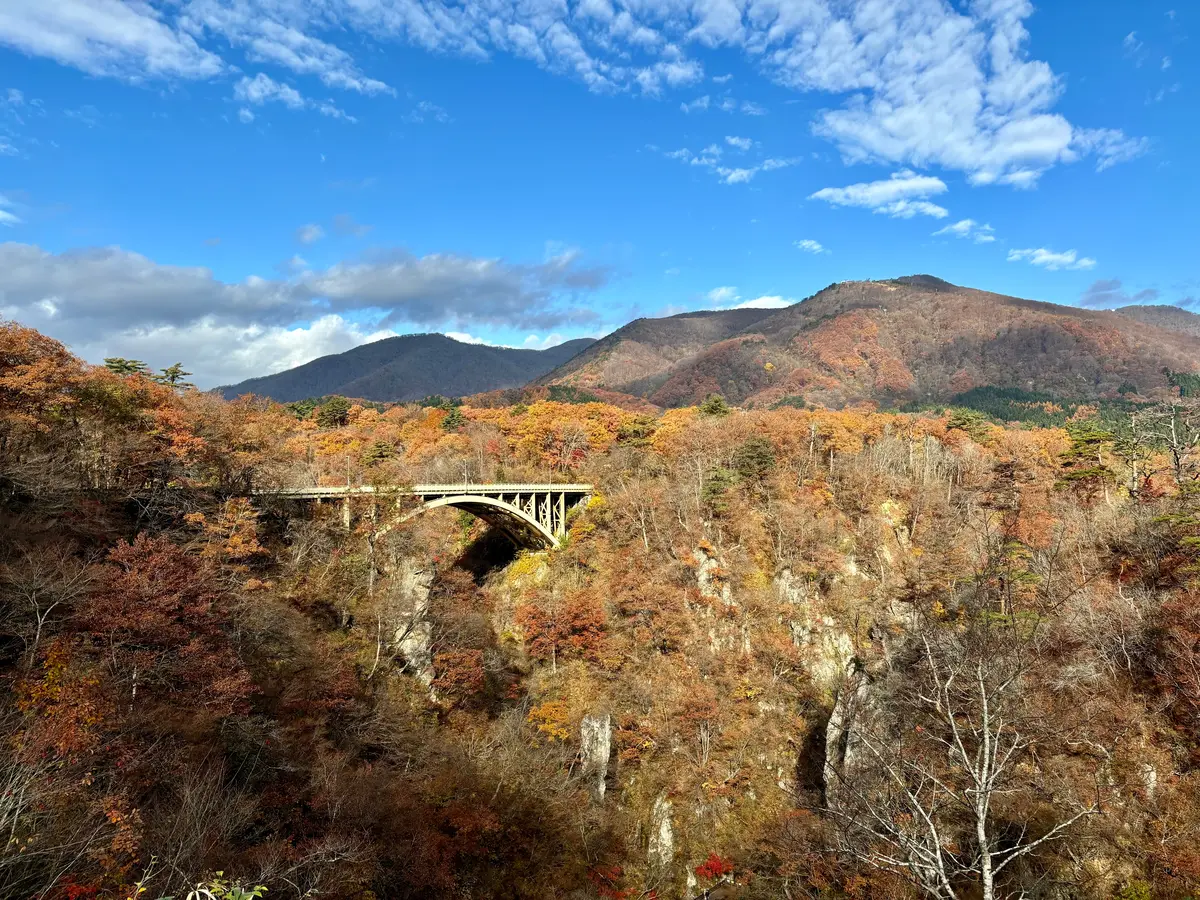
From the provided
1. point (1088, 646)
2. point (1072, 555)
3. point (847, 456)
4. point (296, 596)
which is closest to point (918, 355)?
point (847, 456)

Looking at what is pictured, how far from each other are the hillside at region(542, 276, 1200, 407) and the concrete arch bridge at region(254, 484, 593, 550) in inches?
3430

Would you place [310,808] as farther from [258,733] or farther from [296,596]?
[296,596]

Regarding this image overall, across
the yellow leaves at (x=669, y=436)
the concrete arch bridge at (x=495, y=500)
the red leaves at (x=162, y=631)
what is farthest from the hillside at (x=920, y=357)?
the red leaves at (x=162, y=631)

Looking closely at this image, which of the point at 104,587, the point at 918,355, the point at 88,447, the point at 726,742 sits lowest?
the point at 726,742

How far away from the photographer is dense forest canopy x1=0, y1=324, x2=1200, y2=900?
1324cm

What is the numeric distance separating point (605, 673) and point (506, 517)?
1294cm

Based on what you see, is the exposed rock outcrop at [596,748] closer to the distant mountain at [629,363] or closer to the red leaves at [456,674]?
the red leaves at [456,674]

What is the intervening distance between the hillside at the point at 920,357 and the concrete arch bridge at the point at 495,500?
87109mm

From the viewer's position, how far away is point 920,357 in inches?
5719

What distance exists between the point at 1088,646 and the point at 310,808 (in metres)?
26.1

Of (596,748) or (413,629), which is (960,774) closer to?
(596,748)

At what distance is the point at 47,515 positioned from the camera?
712 inches

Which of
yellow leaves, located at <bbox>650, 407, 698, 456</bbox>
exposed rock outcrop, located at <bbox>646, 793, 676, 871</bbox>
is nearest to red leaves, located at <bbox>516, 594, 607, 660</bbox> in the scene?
exposed rock outcrop, located at <bbox>646, 793, 676, 871</bbox>

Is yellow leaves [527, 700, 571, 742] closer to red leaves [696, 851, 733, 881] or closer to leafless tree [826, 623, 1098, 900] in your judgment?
red leaves [696, 851, 733, 881]
